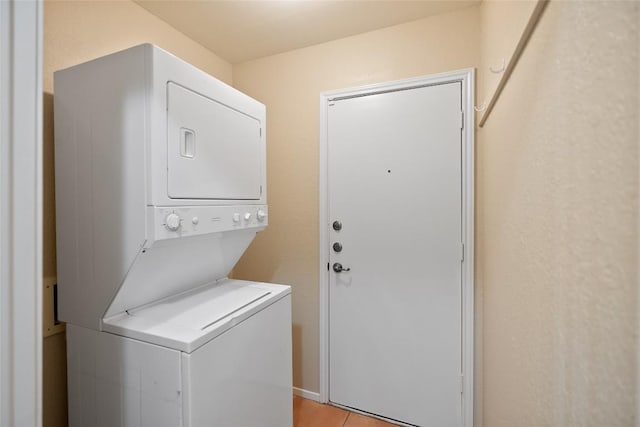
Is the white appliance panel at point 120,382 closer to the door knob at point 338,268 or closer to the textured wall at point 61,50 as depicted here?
Result: the textured wall at point 61,50

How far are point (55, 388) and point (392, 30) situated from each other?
2.97m

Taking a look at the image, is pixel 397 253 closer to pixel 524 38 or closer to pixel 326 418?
pixel 326 418

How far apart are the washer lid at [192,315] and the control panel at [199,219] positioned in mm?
389

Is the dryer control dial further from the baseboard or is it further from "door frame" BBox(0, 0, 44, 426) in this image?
the baseboard

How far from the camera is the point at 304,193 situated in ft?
8.09

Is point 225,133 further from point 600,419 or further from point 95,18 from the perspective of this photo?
point 600,419

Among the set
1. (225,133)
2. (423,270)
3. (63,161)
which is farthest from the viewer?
(423,270)

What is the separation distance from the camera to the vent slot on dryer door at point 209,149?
1293 millimetres

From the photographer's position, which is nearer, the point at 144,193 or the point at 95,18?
the point at 144,193

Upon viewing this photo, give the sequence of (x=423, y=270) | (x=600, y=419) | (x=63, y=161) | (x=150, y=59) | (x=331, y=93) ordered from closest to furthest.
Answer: (x=600, y=419) < (x=150, y=59) < (x=63, y=161) < (x=423, y=270) < (x=331, y=93)

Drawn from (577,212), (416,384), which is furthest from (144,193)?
(416,384)

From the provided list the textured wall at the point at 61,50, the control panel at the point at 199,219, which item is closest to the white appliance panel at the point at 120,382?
the textured wall at the point at 61,50

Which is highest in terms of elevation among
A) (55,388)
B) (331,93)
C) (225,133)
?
(331,93)

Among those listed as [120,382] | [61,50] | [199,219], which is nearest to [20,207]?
[199,219]
